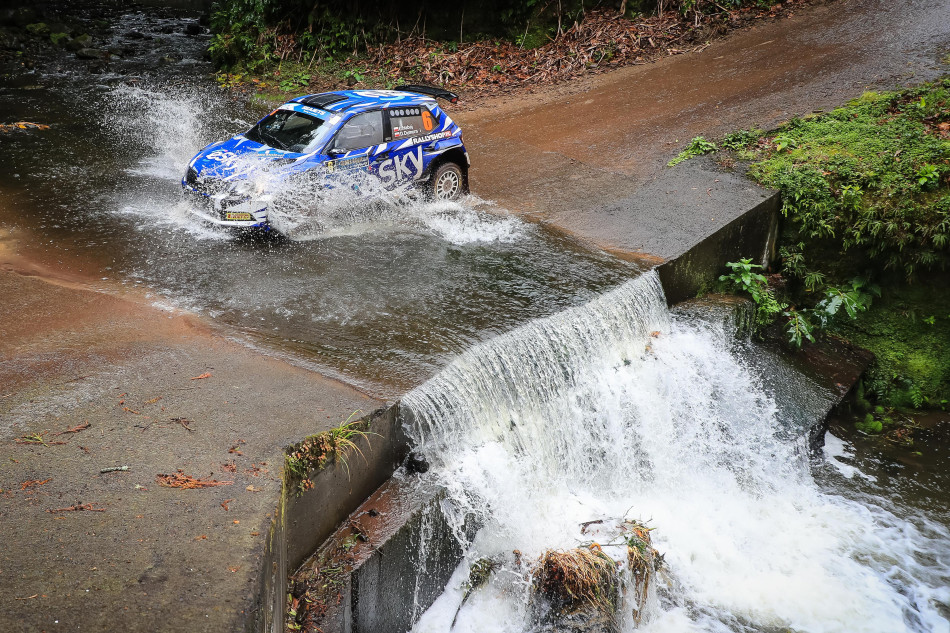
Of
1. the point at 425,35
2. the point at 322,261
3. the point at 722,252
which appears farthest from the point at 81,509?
the point at 425,35

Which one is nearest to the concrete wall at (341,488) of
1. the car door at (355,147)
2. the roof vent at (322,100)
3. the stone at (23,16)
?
the car door at (355,147)

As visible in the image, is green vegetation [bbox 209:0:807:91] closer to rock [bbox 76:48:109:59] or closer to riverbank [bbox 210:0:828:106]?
riverbank [bbox 210:0:828:106]

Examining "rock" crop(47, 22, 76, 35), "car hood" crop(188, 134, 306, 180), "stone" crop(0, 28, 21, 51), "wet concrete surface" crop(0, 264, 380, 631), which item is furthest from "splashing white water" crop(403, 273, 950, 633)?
"rock" crop(47, 22, 76, 35)

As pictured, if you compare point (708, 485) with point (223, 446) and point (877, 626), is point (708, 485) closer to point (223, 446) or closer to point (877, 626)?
point (877, 626)

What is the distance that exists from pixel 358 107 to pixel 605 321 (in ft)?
14.9

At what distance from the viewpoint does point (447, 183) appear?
10.4 m

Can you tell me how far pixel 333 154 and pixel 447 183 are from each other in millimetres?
1987

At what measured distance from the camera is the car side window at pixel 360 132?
920 centimetres

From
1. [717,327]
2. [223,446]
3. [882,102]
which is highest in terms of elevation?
[882,102]

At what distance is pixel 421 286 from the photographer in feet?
26.2

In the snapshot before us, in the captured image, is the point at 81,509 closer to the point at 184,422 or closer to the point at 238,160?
the point at 184,422

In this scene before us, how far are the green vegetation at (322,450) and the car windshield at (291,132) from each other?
193 inches

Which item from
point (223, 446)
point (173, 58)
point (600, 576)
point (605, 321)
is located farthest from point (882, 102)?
point (173, 58)

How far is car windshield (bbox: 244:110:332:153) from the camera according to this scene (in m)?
9.10
